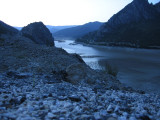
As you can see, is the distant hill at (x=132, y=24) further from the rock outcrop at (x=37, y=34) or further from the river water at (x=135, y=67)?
the rock outcrop at (x=37, y=34)

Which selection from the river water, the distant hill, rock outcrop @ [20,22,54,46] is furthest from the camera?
the distant hill

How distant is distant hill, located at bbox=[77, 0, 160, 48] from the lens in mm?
109312

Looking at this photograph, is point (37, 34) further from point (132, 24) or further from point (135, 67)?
point (132, 24)

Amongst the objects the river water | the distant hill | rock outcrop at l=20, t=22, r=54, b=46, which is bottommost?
the river water

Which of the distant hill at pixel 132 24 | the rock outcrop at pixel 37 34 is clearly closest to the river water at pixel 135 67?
the rock outcrop at pixel 37 34

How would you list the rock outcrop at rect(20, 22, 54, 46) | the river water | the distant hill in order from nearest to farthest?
the river water → the rock outcrop at rect(20, 22, 54, 46) → the distant hill

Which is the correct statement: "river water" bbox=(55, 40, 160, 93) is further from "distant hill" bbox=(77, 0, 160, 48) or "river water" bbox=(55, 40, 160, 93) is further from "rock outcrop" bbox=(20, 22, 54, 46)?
"distant hill" bbox=(77, 0, 160, 48)

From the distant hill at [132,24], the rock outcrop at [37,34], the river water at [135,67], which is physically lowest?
the river water at [135,67]

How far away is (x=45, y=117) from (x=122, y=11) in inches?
5908

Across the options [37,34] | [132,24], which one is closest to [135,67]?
[37,34]

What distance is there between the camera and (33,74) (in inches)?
376

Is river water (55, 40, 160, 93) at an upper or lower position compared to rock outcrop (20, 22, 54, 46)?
lower

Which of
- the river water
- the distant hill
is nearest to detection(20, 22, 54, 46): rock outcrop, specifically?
the river water

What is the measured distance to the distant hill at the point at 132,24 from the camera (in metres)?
109
